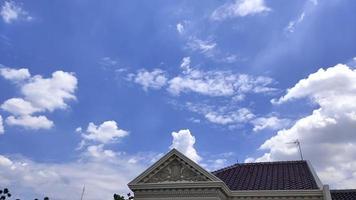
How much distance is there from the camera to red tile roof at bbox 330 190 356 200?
2859 centimetres

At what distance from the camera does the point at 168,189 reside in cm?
2819

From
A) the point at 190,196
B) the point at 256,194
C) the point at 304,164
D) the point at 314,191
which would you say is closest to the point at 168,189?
the point at 190,196

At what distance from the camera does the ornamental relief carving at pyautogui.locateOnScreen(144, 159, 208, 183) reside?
28.0 m

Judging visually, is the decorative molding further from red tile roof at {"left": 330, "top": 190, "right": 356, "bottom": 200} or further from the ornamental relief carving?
red tile roof at {"left": 330, "top": 190, "right": 356, "bottom": 200}

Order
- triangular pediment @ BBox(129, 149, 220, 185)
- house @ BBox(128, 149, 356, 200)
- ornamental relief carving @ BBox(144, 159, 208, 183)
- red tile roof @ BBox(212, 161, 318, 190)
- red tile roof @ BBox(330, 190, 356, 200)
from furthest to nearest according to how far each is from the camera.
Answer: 1. red tile roof @ BBox(330, 190, 356, 200)
2. red tile roof @ BBox(212, 161, 318, 190)
3. triangular pediment @ BBox(129, 149, 220, 185)
4. ornamental relief carving @ BBox(144, 159, 208, 183)
5. house @ BBox(128, 149, 356, 200)

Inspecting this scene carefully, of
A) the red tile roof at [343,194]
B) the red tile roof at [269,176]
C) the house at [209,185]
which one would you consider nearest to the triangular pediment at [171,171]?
the house at [209,185]

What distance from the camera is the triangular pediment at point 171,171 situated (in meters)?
28.2

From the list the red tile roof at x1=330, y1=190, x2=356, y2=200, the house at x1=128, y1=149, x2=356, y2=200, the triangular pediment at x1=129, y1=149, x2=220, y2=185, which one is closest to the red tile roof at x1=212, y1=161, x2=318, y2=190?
the house at x1=128, y1=149, x2=356, y2=200

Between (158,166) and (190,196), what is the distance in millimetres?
3289

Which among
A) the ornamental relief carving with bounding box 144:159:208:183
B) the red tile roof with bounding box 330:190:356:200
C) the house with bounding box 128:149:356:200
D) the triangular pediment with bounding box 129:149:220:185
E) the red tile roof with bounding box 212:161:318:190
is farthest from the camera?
the red tile roof with bounding box 330:190:356:200

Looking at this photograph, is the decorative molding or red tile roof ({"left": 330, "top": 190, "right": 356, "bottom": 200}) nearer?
the decorative molding

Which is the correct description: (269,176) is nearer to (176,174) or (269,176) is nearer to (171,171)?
(176,174)

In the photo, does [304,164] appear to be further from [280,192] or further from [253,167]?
[280,192]

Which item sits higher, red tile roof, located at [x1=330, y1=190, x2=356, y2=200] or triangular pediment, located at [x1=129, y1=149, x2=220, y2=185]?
triangular pediment, located at [x1=129, y1=149, x2=220, y2=185]
